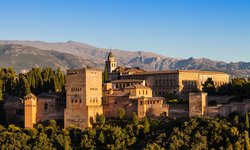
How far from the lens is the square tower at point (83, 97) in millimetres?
43609

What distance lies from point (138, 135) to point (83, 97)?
6.05 meters

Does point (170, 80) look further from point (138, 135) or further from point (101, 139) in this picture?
point (101, 139)

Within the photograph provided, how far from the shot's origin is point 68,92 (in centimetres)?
4497

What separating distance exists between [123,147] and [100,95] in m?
6.76

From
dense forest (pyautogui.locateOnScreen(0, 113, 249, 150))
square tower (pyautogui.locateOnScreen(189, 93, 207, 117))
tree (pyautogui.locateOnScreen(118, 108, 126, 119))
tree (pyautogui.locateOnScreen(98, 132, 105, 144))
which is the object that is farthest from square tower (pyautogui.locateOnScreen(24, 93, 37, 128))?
square tower (pyautogui.locateOnScreen(189, 93, 207, 117))

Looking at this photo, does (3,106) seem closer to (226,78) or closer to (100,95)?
(100,95)

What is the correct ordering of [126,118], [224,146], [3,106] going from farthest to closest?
[3,106], [126,118], [224,146]

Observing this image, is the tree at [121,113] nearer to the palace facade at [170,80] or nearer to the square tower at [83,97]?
the square tower at [83,97]

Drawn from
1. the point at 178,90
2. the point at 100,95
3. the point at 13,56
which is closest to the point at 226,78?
the point at 178,90

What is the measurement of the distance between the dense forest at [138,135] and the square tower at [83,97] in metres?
0.75

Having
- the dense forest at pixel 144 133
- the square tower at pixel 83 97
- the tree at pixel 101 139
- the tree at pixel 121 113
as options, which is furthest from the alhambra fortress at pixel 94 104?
the tree at pixel 101 139

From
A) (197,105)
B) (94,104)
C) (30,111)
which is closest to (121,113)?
(94,104)

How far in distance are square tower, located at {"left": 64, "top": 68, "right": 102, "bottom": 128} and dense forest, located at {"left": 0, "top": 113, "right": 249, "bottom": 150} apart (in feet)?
2.45

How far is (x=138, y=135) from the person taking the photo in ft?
133
